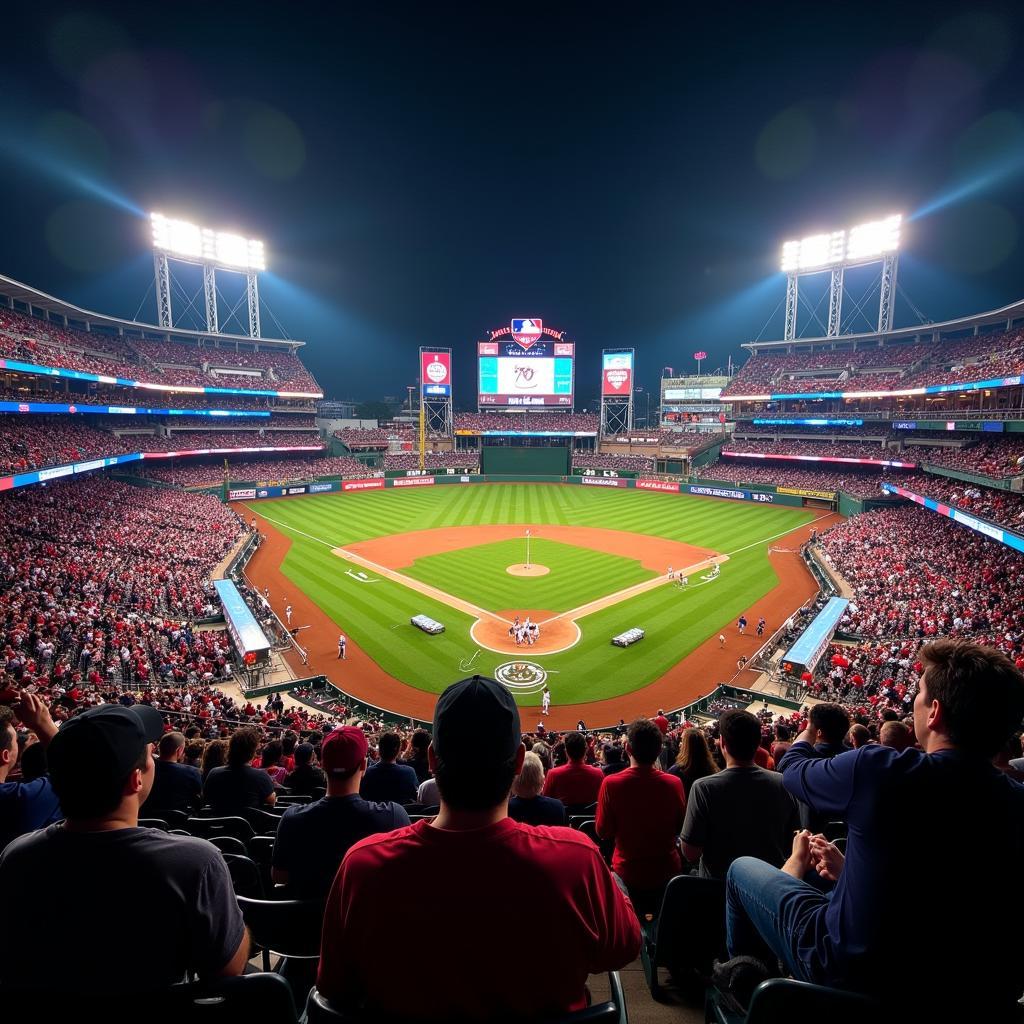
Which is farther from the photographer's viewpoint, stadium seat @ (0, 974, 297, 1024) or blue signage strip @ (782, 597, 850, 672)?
blue signage strip @ (782, 597, 850, 672)

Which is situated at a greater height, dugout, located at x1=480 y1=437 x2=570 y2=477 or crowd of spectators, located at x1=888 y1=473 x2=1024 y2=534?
dugout, located at x1=480 y1=437 x2=570 y2=477

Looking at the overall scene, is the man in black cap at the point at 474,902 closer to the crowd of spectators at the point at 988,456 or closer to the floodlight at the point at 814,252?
the crowd of spectators at the point at 988,456

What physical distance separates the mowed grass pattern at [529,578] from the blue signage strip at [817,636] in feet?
34.8

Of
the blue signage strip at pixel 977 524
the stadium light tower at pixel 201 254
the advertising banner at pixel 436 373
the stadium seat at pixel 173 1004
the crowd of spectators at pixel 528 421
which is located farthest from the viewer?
the crowd of spectators at pixel 528 421

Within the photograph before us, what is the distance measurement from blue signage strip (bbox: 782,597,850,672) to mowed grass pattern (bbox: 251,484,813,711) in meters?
2.76

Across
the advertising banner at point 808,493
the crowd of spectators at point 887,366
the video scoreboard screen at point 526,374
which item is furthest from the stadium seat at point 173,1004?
the video scoreboard screen at point 526,374

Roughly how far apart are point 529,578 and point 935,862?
106 feet

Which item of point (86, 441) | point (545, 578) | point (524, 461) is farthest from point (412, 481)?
point (545, 578)

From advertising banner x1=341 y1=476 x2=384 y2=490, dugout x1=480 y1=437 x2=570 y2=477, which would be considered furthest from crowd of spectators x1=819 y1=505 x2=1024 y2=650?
advertising banner x1=341 y1=476 x2=384 y2=490

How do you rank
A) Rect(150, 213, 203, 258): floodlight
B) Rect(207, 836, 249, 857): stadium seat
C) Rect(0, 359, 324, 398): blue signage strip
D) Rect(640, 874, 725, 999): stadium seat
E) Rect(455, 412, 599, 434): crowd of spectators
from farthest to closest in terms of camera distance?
1. Rect(455, 412, 599, 434): crowd of spectators
2. Rect(150, 213, 203, 258): floodlight
3. Rect(0, 359, 324, 398): blue signage strip
4. Rect(207, 836, 249, 857): stadium seat
5. Rect(640, 874, 725, 999): stadium seat

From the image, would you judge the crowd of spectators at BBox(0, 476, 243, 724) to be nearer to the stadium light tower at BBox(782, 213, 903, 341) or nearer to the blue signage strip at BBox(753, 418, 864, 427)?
the blue signage strip at BBox(753, 418, 864, 427)

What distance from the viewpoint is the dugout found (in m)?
82.1

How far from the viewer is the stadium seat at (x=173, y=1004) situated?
2150mm

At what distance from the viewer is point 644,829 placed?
4.68 m
